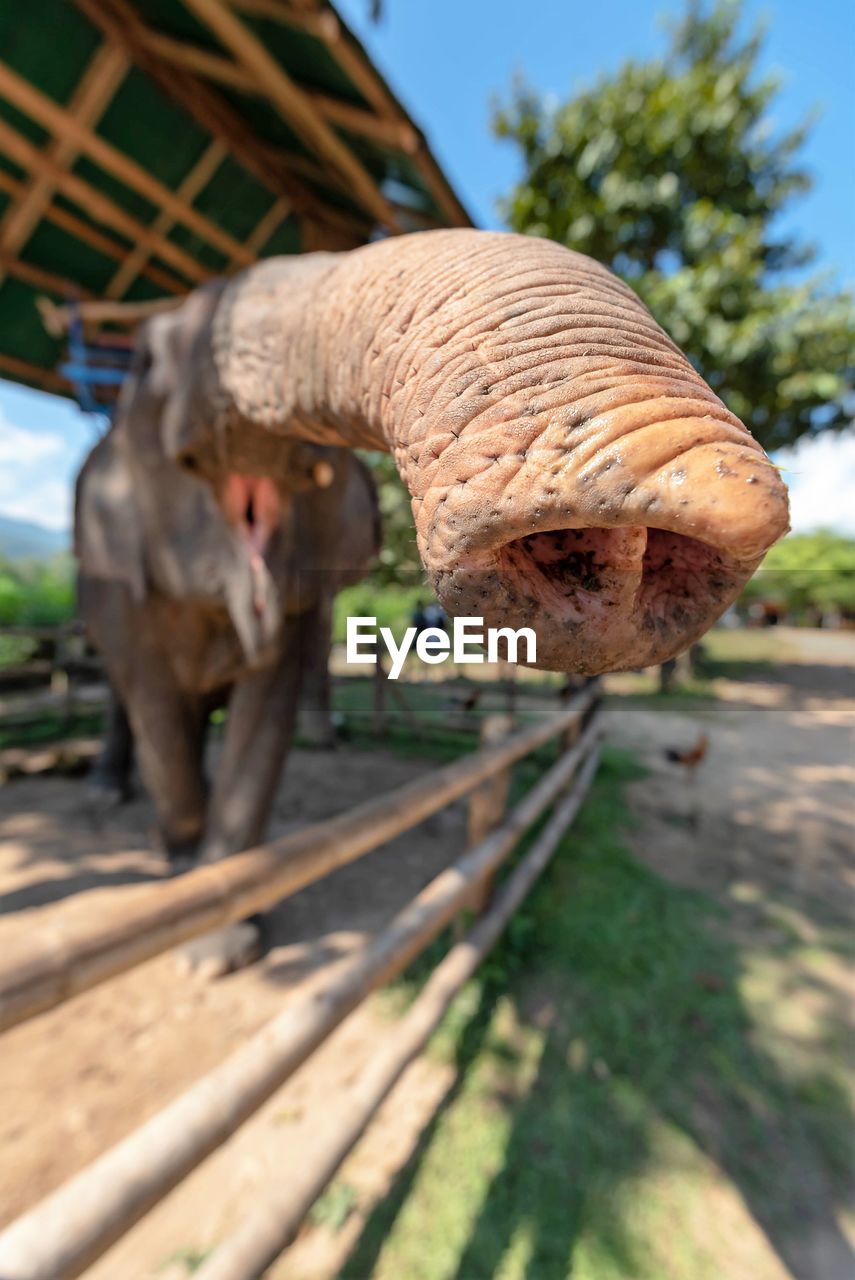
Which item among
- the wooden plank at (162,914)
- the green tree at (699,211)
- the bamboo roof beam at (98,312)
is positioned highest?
the green tree at (699,211)

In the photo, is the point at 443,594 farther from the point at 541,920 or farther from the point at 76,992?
the point at 541,920

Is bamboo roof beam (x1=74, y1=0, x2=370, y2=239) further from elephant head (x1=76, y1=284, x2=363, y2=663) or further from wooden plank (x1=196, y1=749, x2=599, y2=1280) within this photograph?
wooden plank (x1=196, y1=749, x2=599, y2=1280)

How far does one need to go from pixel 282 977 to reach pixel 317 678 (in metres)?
1.56

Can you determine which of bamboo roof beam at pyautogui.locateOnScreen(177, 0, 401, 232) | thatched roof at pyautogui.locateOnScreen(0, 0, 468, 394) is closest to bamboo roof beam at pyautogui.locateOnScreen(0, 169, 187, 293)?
thatched roof at pyautogui.locateOnScreen(0, 0, 468, 394)

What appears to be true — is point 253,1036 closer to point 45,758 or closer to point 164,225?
point 164,225

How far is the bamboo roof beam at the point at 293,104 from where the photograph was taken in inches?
79.6

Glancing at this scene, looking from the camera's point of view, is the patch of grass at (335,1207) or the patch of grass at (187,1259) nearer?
the patch of grass at (187,1259)

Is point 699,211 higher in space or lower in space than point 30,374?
higher

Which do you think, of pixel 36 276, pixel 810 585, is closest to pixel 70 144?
pixel 36 276

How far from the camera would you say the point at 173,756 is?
2.47m

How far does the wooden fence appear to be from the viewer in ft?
2.65

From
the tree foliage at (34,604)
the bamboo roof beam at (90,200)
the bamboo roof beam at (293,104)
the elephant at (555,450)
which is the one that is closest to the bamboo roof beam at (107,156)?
the bamboo roof beam at (90,200)

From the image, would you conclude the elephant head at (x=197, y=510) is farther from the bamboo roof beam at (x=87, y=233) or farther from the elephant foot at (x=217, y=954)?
the bamboo roof beam at (x=87, y=233)

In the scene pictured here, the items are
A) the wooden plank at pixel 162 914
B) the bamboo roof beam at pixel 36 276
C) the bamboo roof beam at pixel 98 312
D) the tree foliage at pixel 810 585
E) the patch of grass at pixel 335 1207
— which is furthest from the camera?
the tree foliage at pixel 810 585
